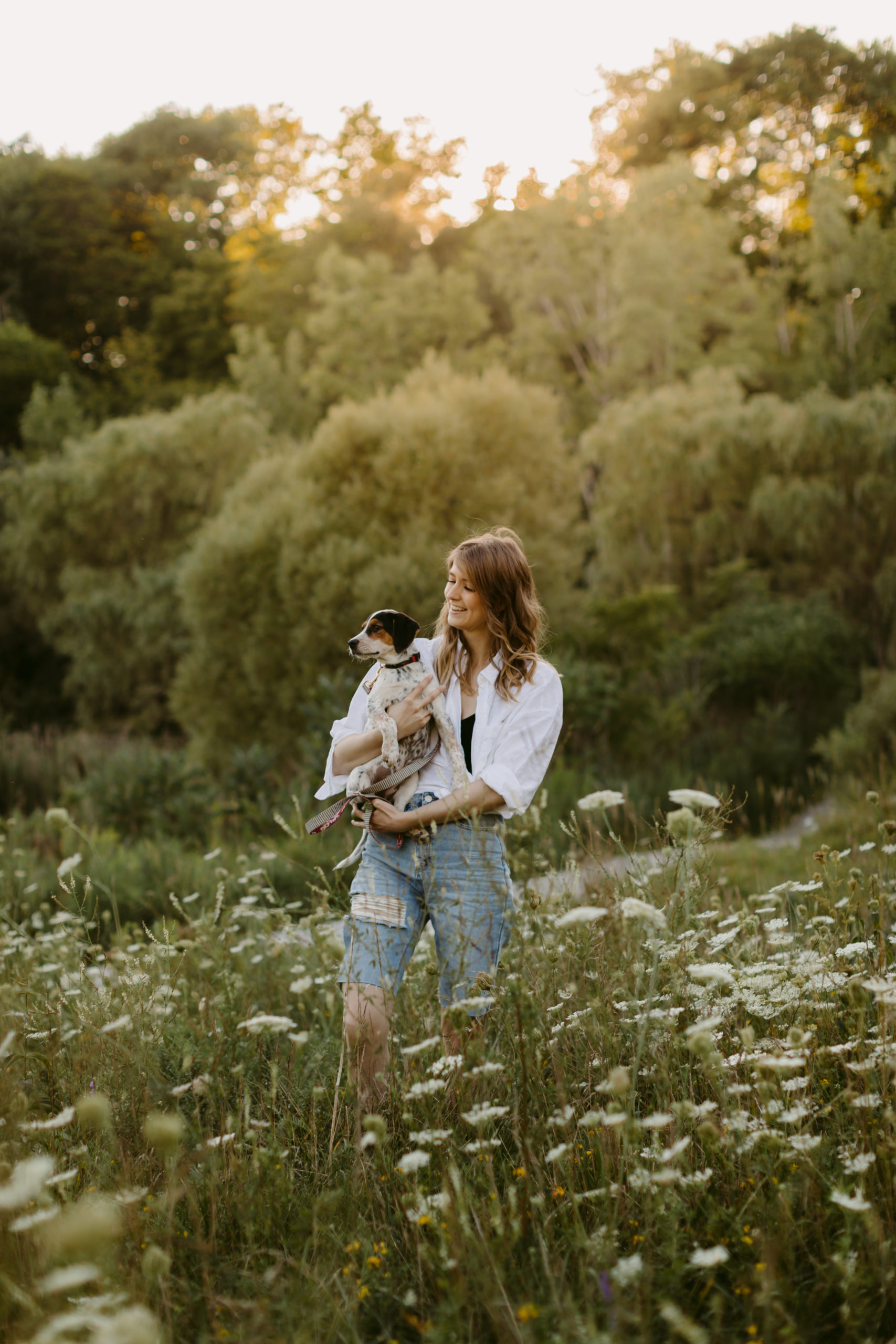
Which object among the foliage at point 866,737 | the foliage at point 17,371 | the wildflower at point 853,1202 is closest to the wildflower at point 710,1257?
the wildflower at point 853,1202

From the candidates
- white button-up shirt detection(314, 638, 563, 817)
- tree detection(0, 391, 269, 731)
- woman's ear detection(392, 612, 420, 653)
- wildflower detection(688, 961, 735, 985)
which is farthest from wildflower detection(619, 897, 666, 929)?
tree detection(0, 391, 269, 731)

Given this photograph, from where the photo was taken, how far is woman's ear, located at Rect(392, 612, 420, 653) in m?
3.06

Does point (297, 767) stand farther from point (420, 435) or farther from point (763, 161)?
point (763, 161)

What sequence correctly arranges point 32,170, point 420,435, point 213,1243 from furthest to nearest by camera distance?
point 32,170 < point 420,435 < point 213,1243

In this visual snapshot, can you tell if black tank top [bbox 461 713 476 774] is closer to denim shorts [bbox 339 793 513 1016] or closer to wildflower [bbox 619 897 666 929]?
denim shorts [bbox 339 793 513 1016]

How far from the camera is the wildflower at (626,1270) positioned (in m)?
1.57

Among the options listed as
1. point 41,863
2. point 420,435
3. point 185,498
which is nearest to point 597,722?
point 420,435

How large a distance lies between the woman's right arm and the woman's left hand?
0.63ft

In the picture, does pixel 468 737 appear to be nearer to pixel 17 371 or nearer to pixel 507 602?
pixel 507 602

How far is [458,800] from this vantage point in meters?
2.65

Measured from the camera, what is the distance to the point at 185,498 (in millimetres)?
19766

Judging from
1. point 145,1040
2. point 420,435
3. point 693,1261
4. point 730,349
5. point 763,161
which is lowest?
point 693,1261

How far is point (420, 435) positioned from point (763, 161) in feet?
63.9

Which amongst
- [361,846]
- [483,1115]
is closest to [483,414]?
[361,846]
